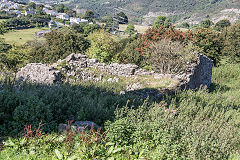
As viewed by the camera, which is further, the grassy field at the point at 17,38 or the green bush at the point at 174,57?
the grassy field at the point at 17,38

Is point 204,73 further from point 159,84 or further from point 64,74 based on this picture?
point 64,74

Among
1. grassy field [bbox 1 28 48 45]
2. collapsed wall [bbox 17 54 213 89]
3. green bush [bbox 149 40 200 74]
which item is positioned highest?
green bush [bbox 149 40 200 74]

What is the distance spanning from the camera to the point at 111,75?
13094mm

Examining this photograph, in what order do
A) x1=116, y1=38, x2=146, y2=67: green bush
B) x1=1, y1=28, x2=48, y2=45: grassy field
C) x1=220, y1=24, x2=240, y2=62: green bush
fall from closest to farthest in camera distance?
x1=116, y1=38, x2=146, y2=67: green bush < x1=220, y1=24, x2=240, y2=62: green bush < x1=1, y1=28, x2=48, y2=45: grassy field

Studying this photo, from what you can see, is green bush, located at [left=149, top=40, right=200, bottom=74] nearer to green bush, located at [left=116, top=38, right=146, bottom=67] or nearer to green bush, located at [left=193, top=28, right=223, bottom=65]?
green bush, located at [left=116, top=38, right=146, bottom=67]

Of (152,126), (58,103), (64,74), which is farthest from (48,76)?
(152,126)

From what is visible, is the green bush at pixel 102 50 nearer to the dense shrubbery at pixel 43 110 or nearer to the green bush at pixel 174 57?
the green bush at pixel 174 57

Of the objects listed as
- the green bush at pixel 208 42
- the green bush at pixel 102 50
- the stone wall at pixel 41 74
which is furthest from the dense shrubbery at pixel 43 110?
the green bush at pixel 208 42

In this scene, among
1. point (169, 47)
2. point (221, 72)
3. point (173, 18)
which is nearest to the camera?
point (169, 47)

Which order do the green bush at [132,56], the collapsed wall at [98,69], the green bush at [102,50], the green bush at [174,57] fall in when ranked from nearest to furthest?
the collapsed wall at [98,69]
the green bush at [174,57]
the green bush at [102,50]
the green bush at [132,56]

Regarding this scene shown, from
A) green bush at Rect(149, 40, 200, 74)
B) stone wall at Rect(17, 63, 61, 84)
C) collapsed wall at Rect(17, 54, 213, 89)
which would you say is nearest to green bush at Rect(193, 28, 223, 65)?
collapsed wall at Rect(17, 54, 213, 89)

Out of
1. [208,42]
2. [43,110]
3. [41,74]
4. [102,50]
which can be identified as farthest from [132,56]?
[43,110]

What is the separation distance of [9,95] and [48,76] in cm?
541

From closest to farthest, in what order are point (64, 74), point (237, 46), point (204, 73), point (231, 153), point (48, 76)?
point (231, 153) < point (48, 76) < point (64, 74) < point (204, 73) < point (237, 46)
